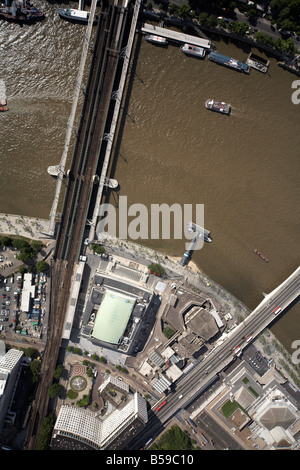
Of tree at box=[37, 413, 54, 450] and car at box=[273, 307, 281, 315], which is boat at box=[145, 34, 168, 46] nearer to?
car at box=[273, 307, 281, 315]

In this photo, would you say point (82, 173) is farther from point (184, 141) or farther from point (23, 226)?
point (184, 141)

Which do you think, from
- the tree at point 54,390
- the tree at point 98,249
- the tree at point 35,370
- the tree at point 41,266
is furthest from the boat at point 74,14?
the tree at point 54,390

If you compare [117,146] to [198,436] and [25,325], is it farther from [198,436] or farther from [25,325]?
[198,436]

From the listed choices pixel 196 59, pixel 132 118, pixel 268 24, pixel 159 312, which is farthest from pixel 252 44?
pixel 159 312

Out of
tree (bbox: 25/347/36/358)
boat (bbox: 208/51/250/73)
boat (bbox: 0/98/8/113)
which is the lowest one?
tree (bbox: 25/347/36/358)

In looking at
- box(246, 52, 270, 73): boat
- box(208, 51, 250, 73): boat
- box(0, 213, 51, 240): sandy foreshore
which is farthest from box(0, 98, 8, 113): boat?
box(246, 52, 270, 73): boat

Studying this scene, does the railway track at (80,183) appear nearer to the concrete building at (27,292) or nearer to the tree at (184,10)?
the concrete building at (27,292)
